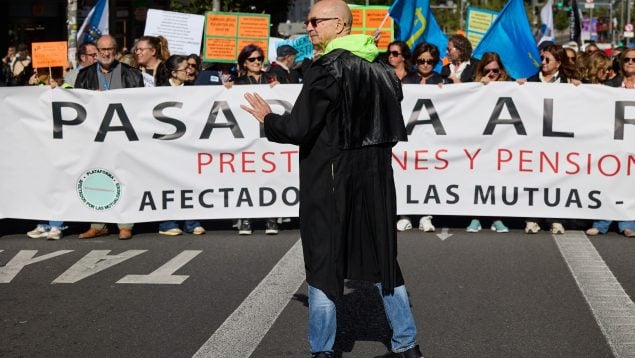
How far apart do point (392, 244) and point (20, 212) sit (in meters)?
5.48

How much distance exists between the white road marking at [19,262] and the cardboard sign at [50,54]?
9.15 ft

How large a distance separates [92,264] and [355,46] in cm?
400

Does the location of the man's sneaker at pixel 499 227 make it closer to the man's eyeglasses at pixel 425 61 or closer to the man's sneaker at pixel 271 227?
the man's eyeglasses at pixel 425 61

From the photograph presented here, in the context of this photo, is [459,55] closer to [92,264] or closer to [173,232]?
[173,232]

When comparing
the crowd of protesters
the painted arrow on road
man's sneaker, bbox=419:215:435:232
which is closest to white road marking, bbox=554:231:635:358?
Answer: the crowd of protesters

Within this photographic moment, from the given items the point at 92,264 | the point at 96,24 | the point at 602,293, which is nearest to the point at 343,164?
the point at 602,293

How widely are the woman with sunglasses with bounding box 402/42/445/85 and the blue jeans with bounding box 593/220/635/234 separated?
2.02 meters

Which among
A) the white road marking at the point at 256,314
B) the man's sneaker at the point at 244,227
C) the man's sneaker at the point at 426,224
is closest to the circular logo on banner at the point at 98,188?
the man's sneaker at the point at 244,227

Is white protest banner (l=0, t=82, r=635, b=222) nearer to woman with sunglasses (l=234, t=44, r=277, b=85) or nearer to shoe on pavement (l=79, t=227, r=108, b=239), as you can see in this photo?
shoe on pavement (l=79, t=227, r=108, b=239)

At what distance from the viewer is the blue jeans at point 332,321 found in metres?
5.07

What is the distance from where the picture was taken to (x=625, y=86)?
10062 mm

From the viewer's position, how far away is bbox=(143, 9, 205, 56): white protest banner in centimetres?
1495

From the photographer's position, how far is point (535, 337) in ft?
19.7

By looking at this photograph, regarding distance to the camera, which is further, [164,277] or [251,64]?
[251,64]
